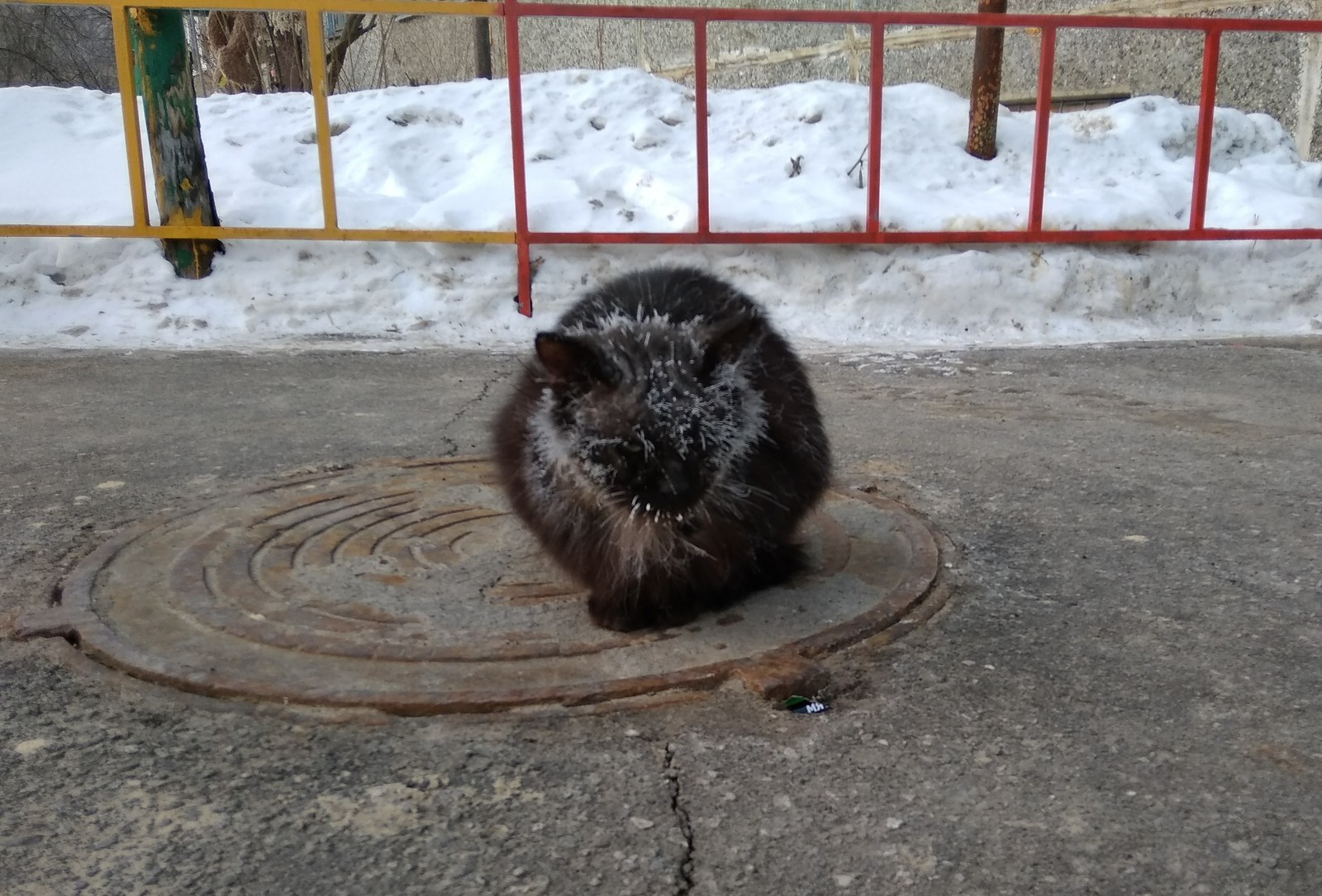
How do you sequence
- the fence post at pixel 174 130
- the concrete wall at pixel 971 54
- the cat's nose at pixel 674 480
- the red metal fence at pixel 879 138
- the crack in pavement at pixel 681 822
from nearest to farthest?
the crack in pavement at pixel 681 822
the cat's nose at pixel 674 480
the red metal fence at pixel 879 138
the fence post at pixel 174 130
the concrete wall at pixel 971 54

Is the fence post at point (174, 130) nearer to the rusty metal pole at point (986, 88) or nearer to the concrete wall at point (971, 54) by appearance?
the rusty metal pole at point (986, 88)

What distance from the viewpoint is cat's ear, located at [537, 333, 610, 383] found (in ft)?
7.38

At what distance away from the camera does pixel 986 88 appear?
26.8ft

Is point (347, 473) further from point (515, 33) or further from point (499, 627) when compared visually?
point (515, 33)

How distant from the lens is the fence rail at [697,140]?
263 inches

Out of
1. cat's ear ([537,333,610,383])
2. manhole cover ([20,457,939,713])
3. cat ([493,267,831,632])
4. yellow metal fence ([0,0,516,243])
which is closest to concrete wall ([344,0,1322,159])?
yellow metal fence ([0,0,516,243])

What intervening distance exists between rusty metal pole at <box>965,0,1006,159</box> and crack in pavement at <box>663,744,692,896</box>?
24.2ft

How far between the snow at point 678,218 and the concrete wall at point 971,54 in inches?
14.9

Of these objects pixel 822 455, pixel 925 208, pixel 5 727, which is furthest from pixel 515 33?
pixel 5 727

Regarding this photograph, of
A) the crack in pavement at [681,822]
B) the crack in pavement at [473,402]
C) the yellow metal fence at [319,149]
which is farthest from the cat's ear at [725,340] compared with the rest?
the yellow metal fence at [319,149]

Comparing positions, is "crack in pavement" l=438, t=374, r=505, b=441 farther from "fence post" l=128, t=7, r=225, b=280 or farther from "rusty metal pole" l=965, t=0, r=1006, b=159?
"rusty metal pole" l=965, t=0, r=1006, b=159

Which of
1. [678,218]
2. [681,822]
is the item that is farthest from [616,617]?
[678,218]

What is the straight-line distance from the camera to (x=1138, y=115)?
344 inches

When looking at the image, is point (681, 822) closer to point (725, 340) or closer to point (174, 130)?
point (725, 340)
